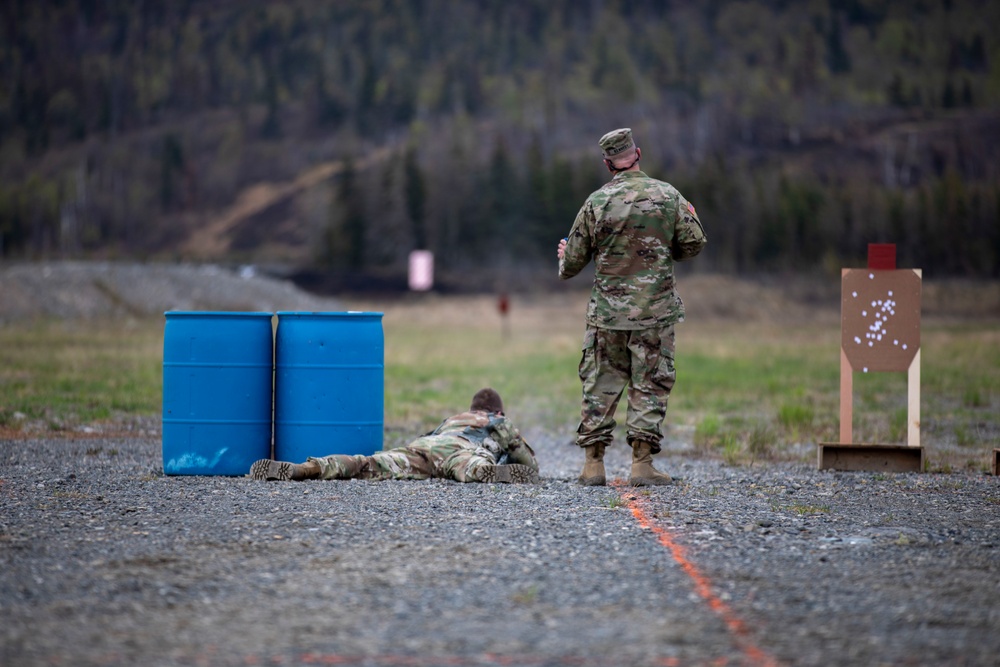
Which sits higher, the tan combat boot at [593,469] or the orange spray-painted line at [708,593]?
the tan combat boot at [593,469]

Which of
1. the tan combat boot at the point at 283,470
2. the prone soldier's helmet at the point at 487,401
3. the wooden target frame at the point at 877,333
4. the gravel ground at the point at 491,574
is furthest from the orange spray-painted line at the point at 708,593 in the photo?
the wooden target frame at the point at 877,333

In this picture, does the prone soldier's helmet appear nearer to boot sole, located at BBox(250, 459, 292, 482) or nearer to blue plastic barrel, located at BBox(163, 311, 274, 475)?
boot sole, located at BBox(250, 459, 292, 482)

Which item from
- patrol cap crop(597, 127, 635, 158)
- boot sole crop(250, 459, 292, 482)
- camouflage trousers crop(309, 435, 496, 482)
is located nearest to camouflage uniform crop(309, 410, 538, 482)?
camouflage trousers crop(309, 435, 496, 482)

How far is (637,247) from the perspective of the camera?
7.77 m

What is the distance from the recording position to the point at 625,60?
175500 millimetres

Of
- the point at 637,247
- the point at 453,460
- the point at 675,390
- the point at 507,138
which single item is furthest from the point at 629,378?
the point at 507,138

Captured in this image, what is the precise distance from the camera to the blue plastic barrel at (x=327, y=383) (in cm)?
846

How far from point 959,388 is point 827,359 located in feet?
27.4

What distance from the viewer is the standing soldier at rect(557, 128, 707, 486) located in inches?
304

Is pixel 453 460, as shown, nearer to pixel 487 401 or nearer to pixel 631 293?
pixel 487 401

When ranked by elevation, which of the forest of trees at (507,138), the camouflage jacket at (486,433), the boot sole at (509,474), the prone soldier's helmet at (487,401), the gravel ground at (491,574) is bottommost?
the gravel ground at (491,574)

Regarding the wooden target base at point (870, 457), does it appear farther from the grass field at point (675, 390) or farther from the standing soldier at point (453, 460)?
the standing soldier at point (453, 460)

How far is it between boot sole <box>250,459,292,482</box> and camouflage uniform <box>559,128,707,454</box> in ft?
6.47

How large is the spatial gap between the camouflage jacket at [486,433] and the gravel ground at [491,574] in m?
0.63
